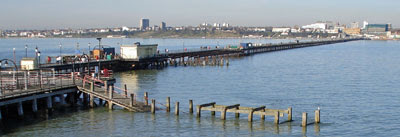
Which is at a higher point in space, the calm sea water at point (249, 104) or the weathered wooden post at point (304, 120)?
the weathered wooden post at point (304, 120)

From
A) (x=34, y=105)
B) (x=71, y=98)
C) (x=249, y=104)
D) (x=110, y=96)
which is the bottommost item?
(x=249, y=104)

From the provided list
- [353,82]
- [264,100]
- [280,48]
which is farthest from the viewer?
[280,48]

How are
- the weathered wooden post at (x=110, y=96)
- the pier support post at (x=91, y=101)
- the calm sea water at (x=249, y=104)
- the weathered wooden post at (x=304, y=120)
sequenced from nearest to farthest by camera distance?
the calm sea water at (x=249, y=104) → the weathered wooden post at (x=304, y=120) → the weathered wooden post at (x=110, y=96) → the pier support post at (x=91, y=101)

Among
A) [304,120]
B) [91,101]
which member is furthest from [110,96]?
[304,120]

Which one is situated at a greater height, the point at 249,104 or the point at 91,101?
the point at 91,101

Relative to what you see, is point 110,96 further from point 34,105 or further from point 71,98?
point 34,105

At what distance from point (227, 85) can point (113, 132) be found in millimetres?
26675

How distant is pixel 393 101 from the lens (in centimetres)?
4484

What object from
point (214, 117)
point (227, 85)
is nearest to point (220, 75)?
point (227, 85)

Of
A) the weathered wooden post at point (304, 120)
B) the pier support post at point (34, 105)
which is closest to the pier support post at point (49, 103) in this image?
the pier support post at point (34, 105)

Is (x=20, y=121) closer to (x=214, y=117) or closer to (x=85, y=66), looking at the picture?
(x=214, y=117)

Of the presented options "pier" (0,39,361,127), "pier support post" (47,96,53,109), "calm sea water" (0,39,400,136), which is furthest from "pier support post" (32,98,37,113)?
"calm sea water" (0,39,400,136)

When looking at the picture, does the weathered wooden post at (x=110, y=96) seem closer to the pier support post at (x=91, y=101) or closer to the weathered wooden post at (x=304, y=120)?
the pier support post at (x=91, y=101)

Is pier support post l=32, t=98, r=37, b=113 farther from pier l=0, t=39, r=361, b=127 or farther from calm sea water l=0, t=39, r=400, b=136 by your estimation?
calm sea water l=0, t=39, r=400, b=136
